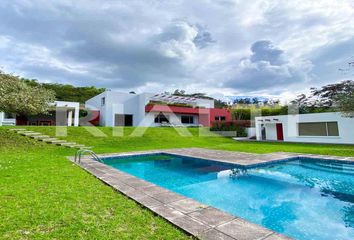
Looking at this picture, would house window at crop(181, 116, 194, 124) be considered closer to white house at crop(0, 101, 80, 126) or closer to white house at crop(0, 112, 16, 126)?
white house at crop(0, 101, 80, 126)

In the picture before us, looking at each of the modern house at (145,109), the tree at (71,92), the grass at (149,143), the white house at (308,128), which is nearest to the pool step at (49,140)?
the grass at (149,143)

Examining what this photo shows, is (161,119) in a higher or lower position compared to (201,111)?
lower

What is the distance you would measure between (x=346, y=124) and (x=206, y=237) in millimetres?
22474

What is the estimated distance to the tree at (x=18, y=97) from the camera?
13428 millimetres

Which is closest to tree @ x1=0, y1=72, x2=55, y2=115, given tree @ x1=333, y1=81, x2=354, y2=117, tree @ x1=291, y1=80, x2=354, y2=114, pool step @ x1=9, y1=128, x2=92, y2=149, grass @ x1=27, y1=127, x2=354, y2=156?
pool step @ x1=9, y1=128, x2=92, y2=149

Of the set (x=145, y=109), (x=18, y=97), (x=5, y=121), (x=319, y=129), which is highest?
(x=145, y=109)

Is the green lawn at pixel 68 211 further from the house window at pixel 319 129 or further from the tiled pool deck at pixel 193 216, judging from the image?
the house window at pixel 319 129

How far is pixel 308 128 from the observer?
76.4 feet

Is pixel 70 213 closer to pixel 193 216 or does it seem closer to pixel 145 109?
pixel 193 216

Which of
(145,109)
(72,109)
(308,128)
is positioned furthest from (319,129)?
(72,109)

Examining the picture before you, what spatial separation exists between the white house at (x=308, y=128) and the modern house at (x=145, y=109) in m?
11.6

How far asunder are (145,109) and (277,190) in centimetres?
2581

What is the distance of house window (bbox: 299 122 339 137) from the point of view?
69.1 feet

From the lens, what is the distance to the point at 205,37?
1659 centimetres
